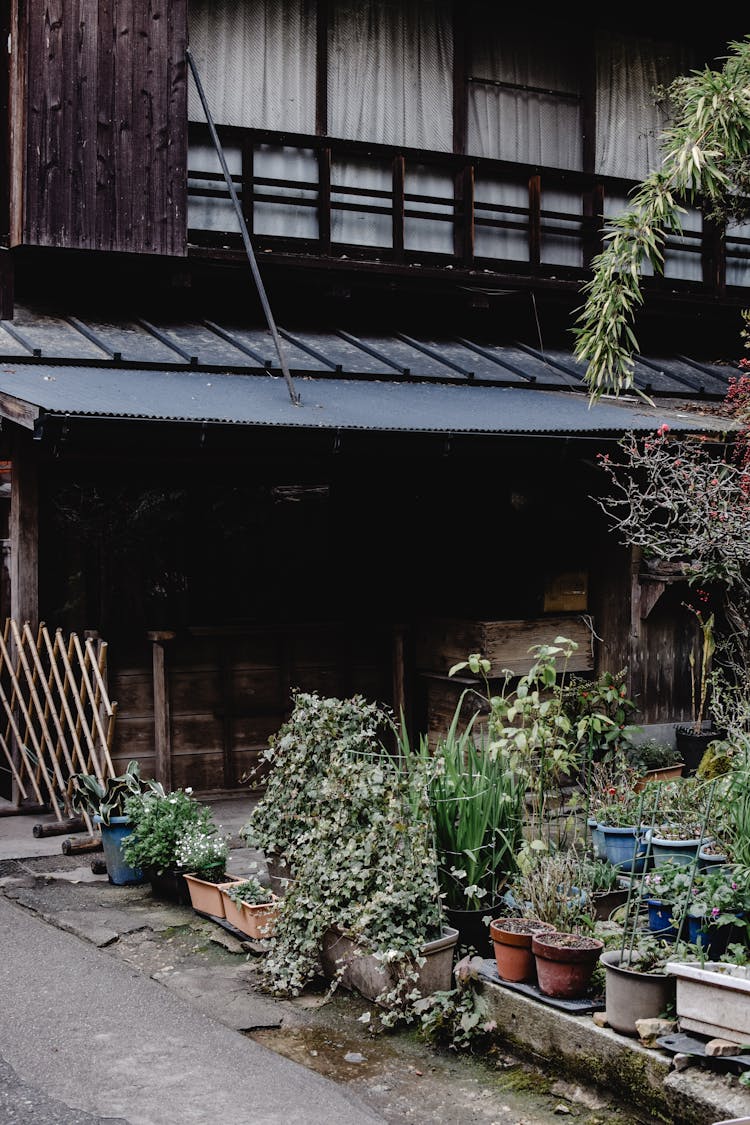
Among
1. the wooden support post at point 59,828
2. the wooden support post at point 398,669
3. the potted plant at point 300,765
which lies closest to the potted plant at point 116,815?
the wooden support post at point 59,828

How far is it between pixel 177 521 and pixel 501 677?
297 cm

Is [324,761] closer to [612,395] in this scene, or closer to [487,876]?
[487,876]

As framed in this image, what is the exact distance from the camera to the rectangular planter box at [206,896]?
664cm

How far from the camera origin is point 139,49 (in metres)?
10.5

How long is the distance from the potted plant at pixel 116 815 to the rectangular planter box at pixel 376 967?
1.91 metres

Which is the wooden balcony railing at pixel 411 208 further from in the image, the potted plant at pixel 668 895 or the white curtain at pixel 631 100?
the potted plant at pixel 668 895

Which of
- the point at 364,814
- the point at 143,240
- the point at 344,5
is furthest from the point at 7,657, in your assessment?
the point at 344,5

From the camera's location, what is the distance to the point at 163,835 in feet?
23.1

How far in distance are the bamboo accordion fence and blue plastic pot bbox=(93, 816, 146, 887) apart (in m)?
0.58

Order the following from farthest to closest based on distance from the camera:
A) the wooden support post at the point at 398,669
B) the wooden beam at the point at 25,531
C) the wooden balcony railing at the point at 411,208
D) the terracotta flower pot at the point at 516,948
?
1. the wooden balcony railing at the point at 411,208
2. the wooden support post at the point at 398,669
3. the wooden beam at the point at 25,531
4. the terracotta flower pot at the point at 516,948

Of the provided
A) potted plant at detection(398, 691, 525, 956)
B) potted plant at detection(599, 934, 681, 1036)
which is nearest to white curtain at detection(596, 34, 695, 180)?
potted plant at detection(398, 691, 525, 956)

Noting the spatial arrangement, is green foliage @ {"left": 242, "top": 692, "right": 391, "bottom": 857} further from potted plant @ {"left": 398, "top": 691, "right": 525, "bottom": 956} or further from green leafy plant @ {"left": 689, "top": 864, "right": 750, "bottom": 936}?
green leafy plant @ {"left": 689, "top": 864, "right": 750, "bottom": 936}

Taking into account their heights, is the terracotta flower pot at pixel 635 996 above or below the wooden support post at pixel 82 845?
above

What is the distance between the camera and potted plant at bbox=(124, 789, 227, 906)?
7047mm
